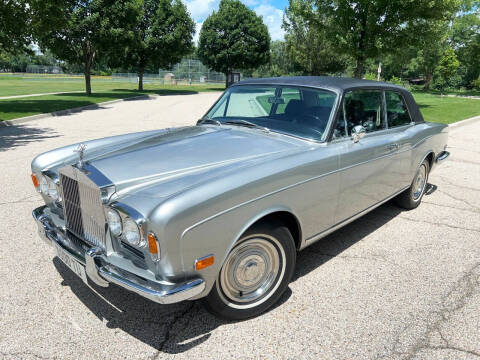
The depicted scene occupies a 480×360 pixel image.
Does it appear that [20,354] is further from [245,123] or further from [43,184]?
[245,123]

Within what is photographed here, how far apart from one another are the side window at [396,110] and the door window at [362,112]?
173mm

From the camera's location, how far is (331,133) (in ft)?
10.6

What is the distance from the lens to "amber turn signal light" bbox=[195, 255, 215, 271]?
2.21 metres

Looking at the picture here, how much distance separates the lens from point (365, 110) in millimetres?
3758

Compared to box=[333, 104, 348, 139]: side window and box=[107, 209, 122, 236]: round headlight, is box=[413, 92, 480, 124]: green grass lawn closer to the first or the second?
box=[333, 104, 348, 139]: side window

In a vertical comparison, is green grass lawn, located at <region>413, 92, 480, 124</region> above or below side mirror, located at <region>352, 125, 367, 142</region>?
below

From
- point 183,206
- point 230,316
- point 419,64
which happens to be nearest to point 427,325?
point 230,316

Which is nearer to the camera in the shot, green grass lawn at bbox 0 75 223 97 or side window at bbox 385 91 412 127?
side window at bbox 385 91 412 127

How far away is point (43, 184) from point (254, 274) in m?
1.90

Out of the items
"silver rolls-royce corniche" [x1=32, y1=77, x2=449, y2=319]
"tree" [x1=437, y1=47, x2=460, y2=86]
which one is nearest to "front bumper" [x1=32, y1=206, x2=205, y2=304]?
"silver rolls-royce corniche" [x1=32, y1=77, x2=449, y2=319]

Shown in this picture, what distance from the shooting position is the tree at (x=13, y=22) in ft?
44.5

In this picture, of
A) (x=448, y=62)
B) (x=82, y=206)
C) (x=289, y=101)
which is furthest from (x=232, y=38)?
(x=82, y=206)

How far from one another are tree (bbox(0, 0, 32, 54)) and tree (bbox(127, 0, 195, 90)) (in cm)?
1606

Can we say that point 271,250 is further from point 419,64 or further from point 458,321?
point 419,64
